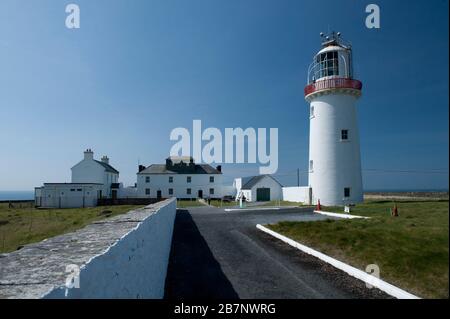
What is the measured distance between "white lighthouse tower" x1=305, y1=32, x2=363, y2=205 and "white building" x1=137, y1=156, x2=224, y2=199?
3128 centimetres

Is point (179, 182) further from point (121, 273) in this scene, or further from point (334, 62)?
point (121, 273)

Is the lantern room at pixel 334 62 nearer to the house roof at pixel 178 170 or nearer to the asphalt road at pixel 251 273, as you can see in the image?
the asphalt road at pixel 251 273

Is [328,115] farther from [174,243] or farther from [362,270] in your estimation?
[362,270]

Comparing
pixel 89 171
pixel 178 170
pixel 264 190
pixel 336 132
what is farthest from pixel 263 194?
pixel 89 171

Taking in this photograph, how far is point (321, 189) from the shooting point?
25.3m

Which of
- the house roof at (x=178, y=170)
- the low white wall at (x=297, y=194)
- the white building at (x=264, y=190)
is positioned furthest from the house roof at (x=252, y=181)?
the house roof at (x=178, y=170)

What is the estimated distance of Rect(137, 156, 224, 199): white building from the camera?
54562mm

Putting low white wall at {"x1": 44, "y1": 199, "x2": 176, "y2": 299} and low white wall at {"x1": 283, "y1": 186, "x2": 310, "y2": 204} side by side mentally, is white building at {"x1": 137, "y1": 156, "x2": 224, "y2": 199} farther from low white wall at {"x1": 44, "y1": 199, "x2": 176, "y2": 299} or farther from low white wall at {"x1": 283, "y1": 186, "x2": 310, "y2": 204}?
low white wall at {"x1": 44, "y1": 199, "x2": 176, "y2": 299}

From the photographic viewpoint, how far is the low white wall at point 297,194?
3166 centimetres

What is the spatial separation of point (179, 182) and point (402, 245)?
52.3 meters

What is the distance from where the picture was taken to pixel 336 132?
24.7m
